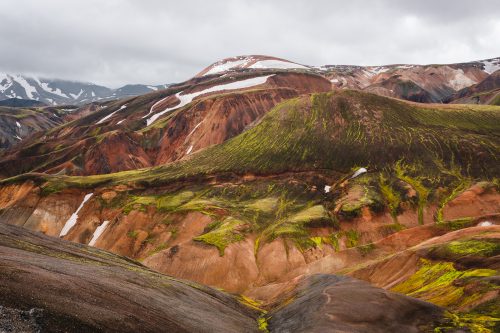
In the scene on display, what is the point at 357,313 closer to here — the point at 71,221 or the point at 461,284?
the point at 461,284

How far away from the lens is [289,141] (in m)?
104

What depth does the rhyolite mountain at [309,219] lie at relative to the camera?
27.4 m

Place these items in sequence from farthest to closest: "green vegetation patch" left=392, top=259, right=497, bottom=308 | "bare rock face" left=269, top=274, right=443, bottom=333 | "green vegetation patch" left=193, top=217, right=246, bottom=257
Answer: "green vegetation patch" left=193, top=217, right=246, bottom=257
"green vegetation patch" left=392, top=259, right=497, bottom=308
"bare rock face" left=269, top=274, right=443, bottom=333

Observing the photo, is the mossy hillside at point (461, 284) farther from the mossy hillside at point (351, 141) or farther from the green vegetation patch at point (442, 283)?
the mossy hillside at point (351, 141)

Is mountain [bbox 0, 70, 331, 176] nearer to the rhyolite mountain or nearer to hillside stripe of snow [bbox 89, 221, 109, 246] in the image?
the rhyolite mountain

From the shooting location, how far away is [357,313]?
89.2 feet

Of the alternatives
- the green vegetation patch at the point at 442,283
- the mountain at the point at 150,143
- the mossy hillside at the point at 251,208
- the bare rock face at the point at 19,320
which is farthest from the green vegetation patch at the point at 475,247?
the mountain at the point at 150,143

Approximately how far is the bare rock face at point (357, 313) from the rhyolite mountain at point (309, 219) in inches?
5.5

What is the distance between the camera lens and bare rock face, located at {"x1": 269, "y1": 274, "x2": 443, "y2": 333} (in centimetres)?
2570

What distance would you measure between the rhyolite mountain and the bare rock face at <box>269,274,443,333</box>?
14 cm

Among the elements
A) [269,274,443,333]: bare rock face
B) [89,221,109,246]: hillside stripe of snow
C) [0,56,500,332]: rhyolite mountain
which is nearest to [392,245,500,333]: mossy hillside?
[0,56,500,332]: rhyolite mountain

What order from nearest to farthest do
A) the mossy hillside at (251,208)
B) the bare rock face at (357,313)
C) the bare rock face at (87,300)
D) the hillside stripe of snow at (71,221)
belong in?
the bare rock face at (87,300)
the bare rock face at (357,313)
the mossy hillside at (251,208)
the hillside stripe of snow at (71,221)

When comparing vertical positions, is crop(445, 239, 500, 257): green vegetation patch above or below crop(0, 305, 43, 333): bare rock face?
below

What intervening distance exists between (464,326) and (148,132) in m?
146
